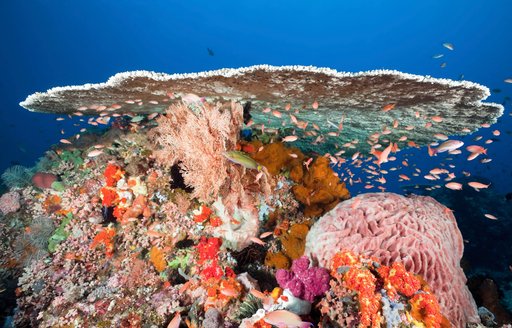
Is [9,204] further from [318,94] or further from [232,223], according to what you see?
[318,94]

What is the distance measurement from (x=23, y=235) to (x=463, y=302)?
9158 millimetres

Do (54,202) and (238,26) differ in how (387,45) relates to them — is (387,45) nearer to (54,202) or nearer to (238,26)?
(238,26)

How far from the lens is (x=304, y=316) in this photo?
3697 millimetres

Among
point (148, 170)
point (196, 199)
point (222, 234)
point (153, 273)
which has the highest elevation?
point (148, 170)

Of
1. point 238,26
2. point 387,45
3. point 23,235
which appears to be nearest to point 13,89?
point 238,26

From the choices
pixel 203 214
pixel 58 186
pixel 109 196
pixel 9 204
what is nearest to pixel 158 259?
pixel 203 214

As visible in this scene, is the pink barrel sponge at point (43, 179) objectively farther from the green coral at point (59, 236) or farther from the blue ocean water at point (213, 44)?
the blue ocean water at point (213, 44)

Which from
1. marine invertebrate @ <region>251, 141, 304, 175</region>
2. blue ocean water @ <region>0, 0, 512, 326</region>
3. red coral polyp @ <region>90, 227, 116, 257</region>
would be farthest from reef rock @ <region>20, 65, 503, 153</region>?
blue ocean water @ <region>0, 0, 512, 326</region>

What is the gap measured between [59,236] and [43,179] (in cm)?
176

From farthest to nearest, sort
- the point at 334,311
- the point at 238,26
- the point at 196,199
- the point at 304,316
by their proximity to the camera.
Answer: the point at 238,26 < the point at 196,199 < the point at 304,316 < the point at 334,311

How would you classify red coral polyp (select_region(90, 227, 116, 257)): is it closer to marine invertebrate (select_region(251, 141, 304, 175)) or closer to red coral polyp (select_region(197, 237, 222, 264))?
red coral polyp (select_region(197, 237, 222, 264))

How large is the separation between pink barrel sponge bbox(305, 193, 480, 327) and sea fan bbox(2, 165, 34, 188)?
8.14 metres

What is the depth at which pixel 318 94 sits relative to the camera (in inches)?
191

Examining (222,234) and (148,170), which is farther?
(148,170)
